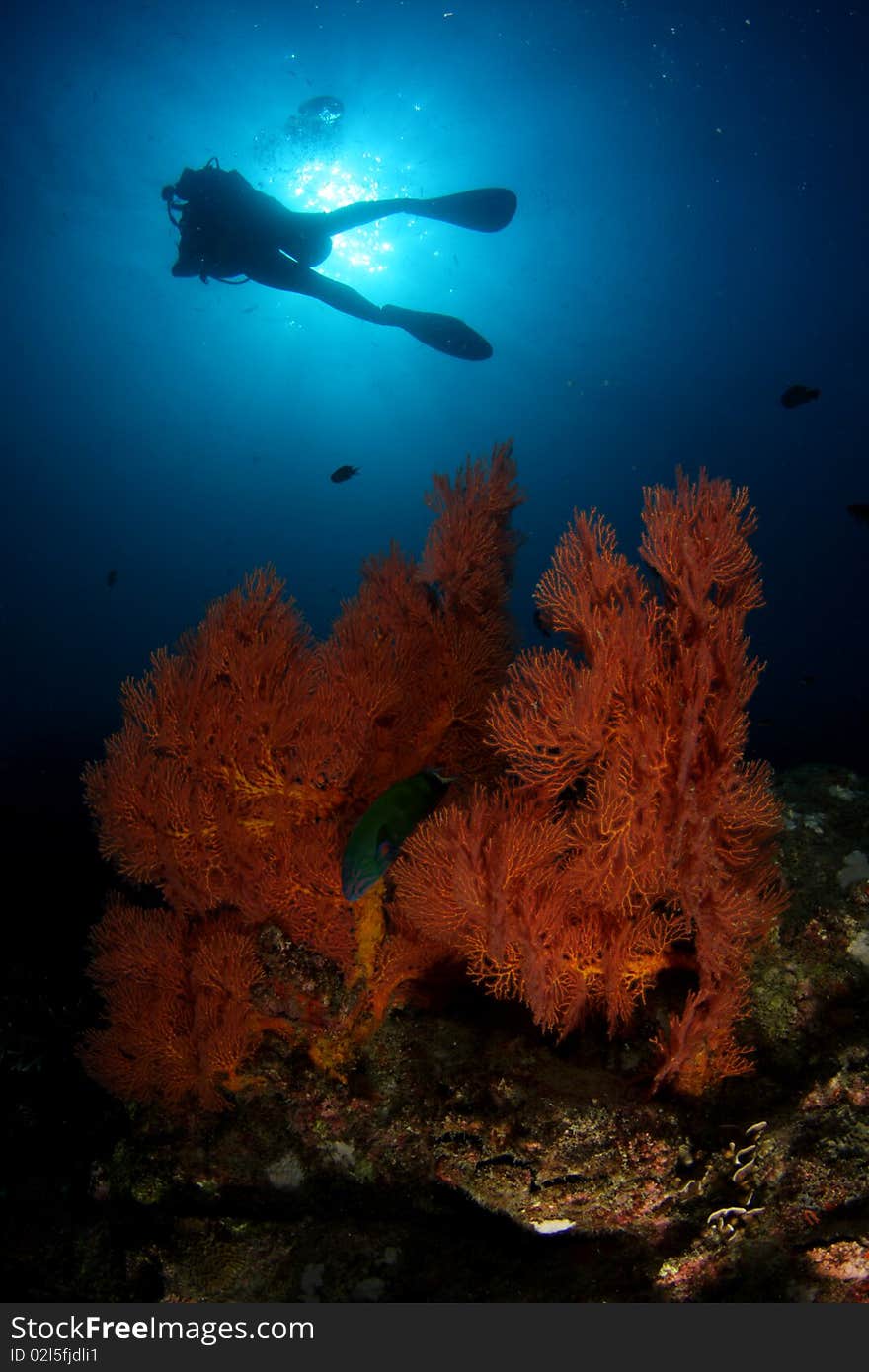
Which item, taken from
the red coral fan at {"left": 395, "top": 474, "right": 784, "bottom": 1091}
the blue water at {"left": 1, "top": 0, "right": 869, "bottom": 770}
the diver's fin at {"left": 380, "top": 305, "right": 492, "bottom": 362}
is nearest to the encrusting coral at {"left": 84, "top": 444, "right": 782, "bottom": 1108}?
the red coral fan at {"left": 395, "top": 474, "right": 784, "bottom": 1091}

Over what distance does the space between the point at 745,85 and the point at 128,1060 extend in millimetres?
27711

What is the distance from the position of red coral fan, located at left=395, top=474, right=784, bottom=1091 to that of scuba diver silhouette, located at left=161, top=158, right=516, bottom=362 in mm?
11468

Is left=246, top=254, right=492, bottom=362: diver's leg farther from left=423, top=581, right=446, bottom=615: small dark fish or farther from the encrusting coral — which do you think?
left=423, top=581, right=446, bottom=615: small dark fish

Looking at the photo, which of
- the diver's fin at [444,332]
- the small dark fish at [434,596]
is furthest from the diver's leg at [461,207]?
the small dark fish at [434,596]

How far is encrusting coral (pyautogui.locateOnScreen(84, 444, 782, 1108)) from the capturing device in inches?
104

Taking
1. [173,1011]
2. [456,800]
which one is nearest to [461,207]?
[456,800]

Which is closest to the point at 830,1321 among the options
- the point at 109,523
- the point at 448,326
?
the point at 448,326

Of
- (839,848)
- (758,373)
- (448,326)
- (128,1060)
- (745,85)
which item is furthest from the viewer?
(758,373)

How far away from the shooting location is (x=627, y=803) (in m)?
2.61

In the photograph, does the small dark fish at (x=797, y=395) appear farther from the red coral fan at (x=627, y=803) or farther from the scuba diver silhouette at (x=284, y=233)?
the red coral fan at (x=627, y=803)

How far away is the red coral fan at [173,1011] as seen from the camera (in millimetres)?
3295

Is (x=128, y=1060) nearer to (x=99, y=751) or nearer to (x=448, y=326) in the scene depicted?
(x=448, y=326)

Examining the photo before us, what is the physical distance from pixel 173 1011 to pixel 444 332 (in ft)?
43.1

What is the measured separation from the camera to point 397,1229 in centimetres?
288
